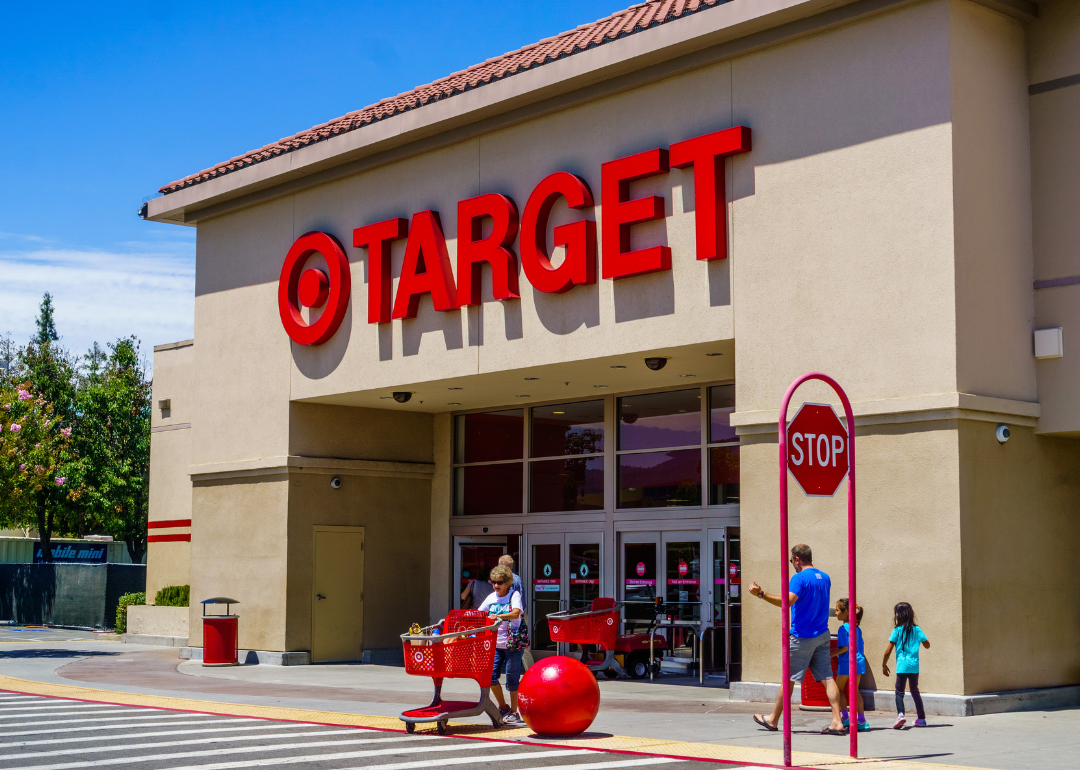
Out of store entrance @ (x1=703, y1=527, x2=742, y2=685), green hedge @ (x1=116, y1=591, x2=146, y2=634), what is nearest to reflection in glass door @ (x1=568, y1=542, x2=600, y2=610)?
store entrance @ (x1=703, y1=527, x2=742, y2=685)

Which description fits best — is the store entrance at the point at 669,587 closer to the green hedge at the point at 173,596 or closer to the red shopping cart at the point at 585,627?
the red shopping cart at the point at 585,627

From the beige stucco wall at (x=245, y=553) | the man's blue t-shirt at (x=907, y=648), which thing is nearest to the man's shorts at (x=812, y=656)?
the man's blue t-shirt at (x=907, y=648)

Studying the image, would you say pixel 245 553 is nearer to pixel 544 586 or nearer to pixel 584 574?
pixel 544 586

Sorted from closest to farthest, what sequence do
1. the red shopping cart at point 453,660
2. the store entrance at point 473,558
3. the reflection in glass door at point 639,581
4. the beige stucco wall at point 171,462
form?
the red shopping cart at point 453,660 → the reflection in glass door at point 639,581 → the store entrance at point 473,558 → the beige stucco wall at point 171,462

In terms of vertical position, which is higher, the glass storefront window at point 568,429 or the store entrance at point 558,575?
the glass storefront window at point 568,429

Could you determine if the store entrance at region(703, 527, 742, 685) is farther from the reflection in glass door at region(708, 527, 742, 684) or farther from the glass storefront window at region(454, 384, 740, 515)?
the glass storefront window at region(454, 384, 740, 515)

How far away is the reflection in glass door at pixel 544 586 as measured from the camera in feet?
75.6

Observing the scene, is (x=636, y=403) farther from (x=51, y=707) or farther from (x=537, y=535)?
(x=51, y=707)

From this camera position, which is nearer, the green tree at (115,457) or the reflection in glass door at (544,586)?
the reflection in glass door at (544,586)

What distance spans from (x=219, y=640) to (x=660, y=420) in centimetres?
911

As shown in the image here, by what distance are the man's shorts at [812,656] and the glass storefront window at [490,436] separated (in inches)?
474

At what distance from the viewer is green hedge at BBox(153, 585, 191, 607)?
1165 inches

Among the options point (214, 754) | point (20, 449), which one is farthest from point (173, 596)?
point (214, 754)

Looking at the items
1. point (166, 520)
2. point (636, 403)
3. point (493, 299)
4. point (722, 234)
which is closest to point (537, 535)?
point (636, 403)
